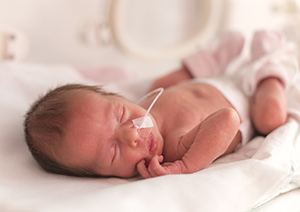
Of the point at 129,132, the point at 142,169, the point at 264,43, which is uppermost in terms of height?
the point at 264,43

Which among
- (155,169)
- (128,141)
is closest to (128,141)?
(128,141)

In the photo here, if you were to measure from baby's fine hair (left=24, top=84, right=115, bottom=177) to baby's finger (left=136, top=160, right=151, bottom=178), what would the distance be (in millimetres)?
140

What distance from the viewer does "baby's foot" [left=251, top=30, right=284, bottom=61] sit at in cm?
150

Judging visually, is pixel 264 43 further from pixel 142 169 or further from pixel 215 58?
pixel 142 169

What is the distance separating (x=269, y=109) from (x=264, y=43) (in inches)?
19.5

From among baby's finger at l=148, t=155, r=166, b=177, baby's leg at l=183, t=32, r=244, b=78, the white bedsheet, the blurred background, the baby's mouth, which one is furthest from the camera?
the blurred background

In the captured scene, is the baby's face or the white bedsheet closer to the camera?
the white bedsheet

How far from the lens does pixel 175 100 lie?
1.22 metres

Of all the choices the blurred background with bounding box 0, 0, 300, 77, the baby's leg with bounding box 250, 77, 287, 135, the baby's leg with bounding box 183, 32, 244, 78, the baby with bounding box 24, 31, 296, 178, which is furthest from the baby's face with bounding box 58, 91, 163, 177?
the blurred background with bounding box 0, 0, 300, 77

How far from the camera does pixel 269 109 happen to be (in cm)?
114

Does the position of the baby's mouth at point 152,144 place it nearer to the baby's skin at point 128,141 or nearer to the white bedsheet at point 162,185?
the baby's skin at point 128,141

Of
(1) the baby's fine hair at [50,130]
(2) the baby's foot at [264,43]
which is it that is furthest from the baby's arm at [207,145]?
(2) the baby's foot at [264,43]

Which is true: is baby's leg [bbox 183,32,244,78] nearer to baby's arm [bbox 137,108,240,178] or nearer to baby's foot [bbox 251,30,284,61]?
baby's foot [bbox 251,30,284,61]

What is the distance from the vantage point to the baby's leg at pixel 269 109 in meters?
1.13
